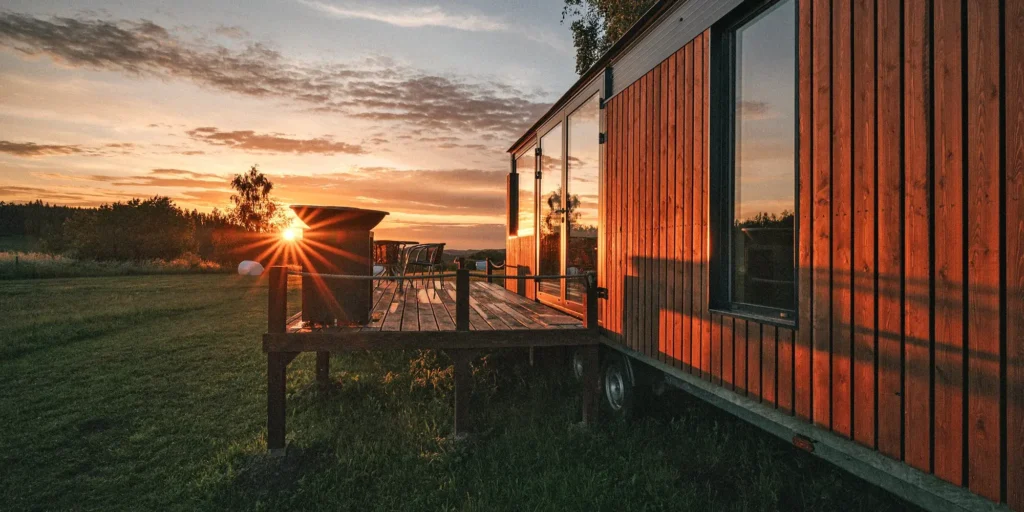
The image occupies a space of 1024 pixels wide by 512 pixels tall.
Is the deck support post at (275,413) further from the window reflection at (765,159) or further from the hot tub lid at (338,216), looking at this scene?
the window reflection at (765,159)

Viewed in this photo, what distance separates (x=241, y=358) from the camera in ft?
28.0

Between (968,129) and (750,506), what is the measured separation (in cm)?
247

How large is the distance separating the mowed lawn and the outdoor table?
268cm

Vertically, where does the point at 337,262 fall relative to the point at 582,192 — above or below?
below

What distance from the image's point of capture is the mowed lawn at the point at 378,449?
11.2 ft

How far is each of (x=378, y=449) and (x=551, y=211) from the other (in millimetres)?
3784

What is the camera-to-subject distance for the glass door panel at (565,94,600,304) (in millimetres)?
5461

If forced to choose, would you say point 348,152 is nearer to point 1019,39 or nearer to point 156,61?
point 156,61

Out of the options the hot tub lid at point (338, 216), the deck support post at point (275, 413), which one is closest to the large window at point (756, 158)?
the hot tub lid at point (338, 216)

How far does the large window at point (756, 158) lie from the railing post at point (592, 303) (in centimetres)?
158

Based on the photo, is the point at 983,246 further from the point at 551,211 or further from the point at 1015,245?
the point at 551,211

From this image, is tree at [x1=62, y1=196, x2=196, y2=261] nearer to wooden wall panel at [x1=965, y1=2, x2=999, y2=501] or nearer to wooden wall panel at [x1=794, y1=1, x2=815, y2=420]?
wooden wall panel at [x1=794, y1=1, x2=815, y2=420]

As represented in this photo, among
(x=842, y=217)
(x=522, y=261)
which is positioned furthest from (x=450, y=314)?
(x=842, y=217)

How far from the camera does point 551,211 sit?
680 cm
